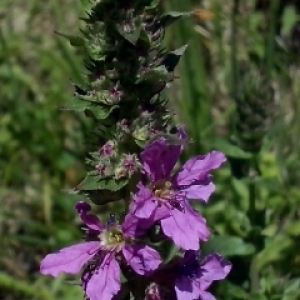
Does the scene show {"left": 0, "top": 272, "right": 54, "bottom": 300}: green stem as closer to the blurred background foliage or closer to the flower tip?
the blurred background foliage

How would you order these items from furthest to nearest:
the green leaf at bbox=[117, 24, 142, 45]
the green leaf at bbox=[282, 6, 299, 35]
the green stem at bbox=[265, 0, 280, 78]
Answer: the green leaf at bbox=[282, 6, 299, 35] < the green stem at bbox=[265, 0, 280, 78] < the green leaf at bbox=[117, 24, 142, 45]

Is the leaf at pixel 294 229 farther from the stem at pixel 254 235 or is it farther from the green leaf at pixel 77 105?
the green leaf at pixel 77 105

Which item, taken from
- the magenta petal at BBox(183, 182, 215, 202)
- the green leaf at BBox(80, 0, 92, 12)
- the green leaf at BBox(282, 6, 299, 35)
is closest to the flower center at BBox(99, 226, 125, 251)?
the magenta petal at BBox(183, 182, 215, 202)

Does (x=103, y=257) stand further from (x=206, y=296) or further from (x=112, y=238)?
(x=206, y=296)

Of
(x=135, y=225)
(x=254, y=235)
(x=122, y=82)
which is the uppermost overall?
(x=122, y=82)

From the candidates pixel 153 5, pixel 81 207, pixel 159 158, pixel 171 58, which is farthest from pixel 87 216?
pixel 153 5

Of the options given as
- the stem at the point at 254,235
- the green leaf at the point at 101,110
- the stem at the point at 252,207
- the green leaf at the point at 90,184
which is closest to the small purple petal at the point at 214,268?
the green leaf at the point at 90,184

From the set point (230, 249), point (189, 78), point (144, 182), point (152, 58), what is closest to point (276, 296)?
point (230, 249)

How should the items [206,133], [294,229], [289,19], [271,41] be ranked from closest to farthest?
1. [294,229]
2. [271,41]
3. [206,133]
4. [289,19]
